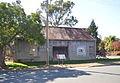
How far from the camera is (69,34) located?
26641 millimetres

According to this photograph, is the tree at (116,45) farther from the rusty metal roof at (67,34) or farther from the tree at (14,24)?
→ the tree at (14,24)

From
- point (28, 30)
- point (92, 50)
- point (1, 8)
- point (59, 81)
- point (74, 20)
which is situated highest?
point (74, 20)

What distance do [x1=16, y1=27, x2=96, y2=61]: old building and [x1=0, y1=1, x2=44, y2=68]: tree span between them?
5806mm

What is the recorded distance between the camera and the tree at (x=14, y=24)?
15.5 meters

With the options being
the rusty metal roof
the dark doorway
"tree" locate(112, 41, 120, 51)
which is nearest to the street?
the rusty metal roof

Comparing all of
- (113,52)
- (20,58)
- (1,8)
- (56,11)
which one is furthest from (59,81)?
(113,52)

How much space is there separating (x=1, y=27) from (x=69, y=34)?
1279cm

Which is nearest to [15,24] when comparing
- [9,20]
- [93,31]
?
[9,20]

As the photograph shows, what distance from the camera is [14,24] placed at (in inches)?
639

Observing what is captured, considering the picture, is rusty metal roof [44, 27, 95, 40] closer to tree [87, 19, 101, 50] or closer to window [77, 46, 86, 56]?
window [77, 46, 86, 56]

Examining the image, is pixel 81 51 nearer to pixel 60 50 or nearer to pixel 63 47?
pixel 63 47

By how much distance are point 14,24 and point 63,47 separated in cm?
1129

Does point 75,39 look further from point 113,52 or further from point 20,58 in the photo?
point 113,52

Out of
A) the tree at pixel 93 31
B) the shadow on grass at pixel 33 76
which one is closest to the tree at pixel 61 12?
the tree at pixel 93 31
